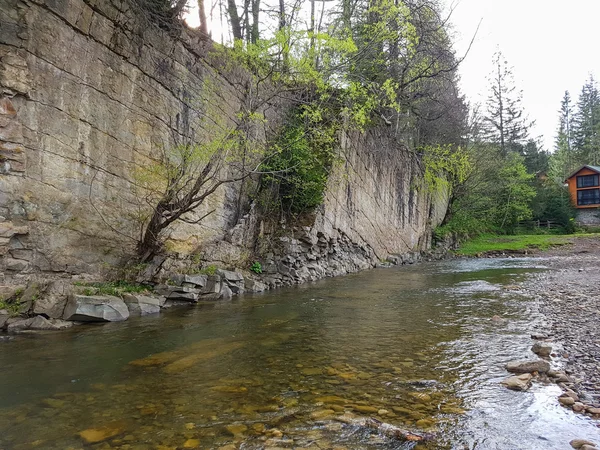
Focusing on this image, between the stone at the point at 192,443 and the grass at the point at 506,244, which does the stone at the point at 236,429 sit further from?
the grass at the point at 506,244

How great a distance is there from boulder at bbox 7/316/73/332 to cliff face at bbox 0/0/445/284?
4.49 ft

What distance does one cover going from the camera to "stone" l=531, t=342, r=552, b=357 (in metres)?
4.99

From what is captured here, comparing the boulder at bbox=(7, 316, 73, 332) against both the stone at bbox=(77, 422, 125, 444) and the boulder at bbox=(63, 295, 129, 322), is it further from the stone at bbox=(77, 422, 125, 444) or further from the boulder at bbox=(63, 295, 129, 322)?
the stone at bbox=(77, 422, 125, 444)

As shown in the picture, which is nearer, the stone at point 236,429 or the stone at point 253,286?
the stone at point 236,429

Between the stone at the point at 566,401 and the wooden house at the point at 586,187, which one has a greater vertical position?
the wooden house at the point at 586,187

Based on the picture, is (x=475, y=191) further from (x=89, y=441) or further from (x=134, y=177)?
(x=89, y=441)

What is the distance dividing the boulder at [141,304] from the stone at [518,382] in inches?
278

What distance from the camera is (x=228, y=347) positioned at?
588 cm

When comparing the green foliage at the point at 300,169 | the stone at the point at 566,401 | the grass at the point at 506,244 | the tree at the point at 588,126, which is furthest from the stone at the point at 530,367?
the tree at the point at 588,126

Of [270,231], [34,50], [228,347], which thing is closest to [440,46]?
[270,231]

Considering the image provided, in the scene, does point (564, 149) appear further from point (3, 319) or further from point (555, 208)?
point (3, 319)

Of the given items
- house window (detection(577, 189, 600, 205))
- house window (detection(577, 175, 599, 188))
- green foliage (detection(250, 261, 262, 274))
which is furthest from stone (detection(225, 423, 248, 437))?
house window (detection(577, 175, 599, 188))

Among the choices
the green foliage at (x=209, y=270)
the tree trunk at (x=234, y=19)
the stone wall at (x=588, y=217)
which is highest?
the tree trunk at (x=234, y=19)

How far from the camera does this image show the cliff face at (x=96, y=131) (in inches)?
306
